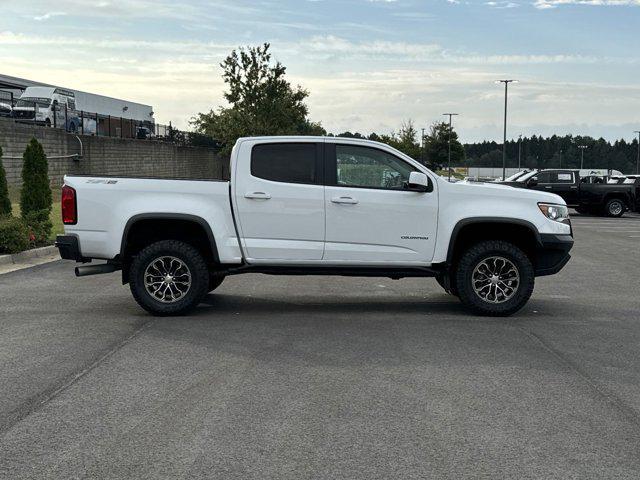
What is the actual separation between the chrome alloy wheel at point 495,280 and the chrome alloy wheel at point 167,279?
3.33 meters

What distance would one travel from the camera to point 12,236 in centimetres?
1393

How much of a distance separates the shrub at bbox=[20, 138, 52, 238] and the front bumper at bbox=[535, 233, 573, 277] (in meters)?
10.1

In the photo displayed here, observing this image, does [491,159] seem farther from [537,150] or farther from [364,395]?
[364,395]

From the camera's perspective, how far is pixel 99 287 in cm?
1141

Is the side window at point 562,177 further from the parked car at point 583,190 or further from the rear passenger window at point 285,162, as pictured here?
the rear passenger window at point 285,162

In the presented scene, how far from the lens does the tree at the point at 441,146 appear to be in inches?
4230

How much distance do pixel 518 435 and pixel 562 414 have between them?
606 mm

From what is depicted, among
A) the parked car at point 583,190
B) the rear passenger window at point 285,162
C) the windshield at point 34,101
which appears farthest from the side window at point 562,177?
the rear passenger window at point 285,162

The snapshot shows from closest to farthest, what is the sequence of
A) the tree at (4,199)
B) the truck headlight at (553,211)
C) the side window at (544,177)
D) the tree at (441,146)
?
the truck headlight at (553,211) → the tree at (4,199) → the side window at (544,177) → the tree at (441,146)

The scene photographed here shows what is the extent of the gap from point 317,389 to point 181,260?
343 cm

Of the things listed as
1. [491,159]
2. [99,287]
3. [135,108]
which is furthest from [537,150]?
[99,287]

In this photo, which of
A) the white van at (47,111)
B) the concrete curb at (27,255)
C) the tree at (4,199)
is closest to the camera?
the concrete curb at (27,255)

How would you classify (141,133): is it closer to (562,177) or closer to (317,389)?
(562,177)

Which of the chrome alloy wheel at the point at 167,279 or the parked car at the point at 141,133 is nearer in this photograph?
the chrome alloy wheel at the point at 167,279
